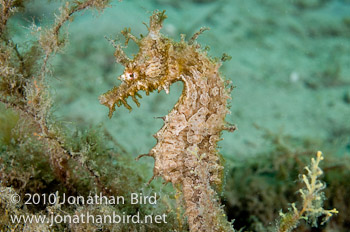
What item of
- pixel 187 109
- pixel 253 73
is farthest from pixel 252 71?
pixel 187 109

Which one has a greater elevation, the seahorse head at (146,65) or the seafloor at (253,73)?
the seafloor at (253,73)

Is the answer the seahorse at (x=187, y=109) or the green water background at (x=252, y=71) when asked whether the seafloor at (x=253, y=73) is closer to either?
the green water background at (x=252, y=71)

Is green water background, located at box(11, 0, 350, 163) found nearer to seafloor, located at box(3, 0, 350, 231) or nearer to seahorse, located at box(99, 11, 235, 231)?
seafloor, located at box(3, 0, 350, 231)

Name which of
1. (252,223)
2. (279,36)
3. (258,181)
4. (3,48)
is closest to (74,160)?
(3,48)

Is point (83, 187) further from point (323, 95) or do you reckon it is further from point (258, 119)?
point (323, 95)

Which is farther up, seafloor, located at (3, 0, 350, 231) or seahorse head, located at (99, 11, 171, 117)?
seafloor, located at (3, 0, 350, 231)

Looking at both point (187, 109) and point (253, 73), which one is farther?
point (253, 73)

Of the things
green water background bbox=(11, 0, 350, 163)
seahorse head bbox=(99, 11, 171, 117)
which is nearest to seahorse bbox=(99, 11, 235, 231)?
seahorse head bbox=(99, 11, 171, 117)

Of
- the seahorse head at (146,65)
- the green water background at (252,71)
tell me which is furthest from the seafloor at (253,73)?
the seahorse head at (146,65)

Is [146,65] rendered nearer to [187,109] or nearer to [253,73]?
[187,109]
